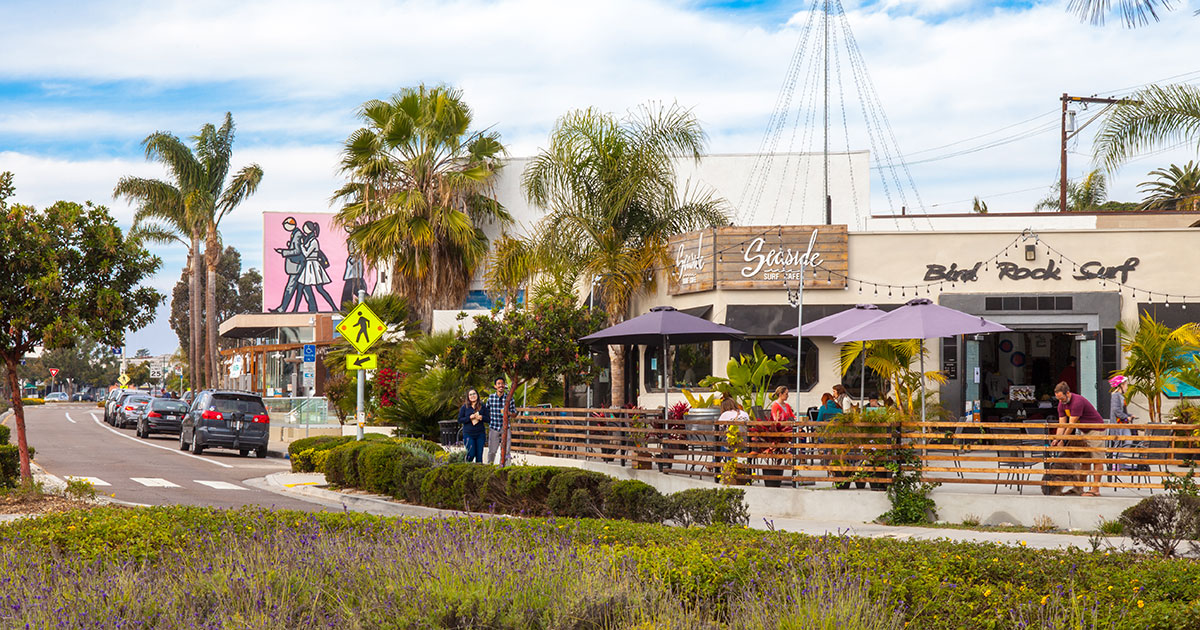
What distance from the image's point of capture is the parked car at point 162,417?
123ft

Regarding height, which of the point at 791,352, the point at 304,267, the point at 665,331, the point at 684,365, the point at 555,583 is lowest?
the point at 555,583

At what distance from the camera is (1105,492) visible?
1406 cm

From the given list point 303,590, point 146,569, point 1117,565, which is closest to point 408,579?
point 303,590

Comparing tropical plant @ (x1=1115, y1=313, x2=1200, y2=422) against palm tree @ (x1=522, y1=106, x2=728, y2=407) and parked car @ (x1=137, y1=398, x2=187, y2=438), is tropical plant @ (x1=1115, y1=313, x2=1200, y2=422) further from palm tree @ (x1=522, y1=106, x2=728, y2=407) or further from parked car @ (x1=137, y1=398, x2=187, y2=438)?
parked car @ (x1=137, y1=398, x2=187, y2=438)

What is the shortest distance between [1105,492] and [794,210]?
26404 mm

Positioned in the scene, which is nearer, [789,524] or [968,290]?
[789,524]

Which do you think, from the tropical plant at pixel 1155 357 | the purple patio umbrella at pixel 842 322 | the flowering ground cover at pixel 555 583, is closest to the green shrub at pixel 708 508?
the flowering ground cover at pixel 555 583

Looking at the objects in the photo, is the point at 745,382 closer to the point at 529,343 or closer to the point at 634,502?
the point at 529,343

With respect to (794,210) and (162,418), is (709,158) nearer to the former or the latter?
(794,210)

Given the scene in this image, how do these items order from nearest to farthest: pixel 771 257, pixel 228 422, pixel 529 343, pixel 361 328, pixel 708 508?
pixel 708 508 → pixel 361 328 → pixel 529 343 → pixel 771 257 → pixel 228 422

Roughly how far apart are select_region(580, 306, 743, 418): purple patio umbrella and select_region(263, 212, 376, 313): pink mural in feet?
131

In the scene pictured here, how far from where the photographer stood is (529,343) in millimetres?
21922

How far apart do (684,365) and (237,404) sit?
39.2 feet

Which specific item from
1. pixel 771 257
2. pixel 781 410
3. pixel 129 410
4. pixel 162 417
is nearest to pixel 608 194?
pixel 771 257
